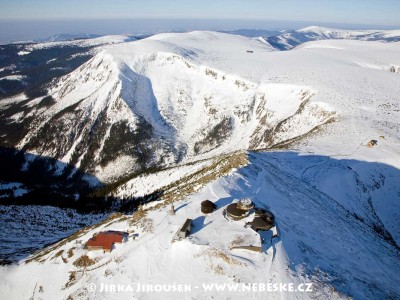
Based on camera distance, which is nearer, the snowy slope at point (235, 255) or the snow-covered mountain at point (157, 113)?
the snowy slope at point (235, 255)

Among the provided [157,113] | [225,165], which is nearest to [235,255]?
[225,165]

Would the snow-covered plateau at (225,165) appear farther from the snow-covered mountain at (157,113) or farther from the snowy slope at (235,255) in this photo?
the snow-covered mountain at (157,113)

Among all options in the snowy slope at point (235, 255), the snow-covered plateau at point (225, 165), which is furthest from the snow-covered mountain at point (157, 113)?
the snowy slope at point (235, 255)

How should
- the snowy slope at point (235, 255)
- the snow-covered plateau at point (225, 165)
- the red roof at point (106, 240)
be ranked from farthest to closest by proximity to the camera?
1. the red roof at point (106, 240)
2. the snow-covered plateau at point (225, 165)
3. the snowy slope at point (235, 255)

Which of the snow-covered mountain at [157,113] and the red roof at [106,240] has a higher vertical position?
the red roof at [106,240]

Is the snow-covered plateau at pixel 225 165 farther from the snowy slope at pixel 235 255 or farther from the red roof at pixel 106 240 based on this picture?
the red roof at pixel 106 240

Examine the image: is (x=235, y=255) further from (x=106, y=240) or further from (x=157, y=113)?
(x=157, y=113)

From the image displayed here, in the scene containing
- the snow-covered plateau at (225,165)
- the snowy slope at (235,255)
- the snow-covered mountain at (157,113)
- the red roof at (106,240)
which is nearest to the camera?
the snowy slope at (235,255)
